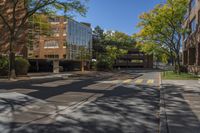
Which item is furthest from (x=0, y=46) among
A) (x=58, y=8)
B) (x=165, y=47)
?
(x=165, y=47)

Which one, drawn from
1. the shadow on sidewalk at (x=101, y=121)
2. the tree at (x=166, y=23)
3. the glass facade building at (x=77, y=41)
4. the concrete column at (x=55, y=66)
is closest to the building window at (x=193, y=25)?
the tree at (x=166, y=23)

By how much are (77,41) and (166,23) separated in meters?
35.4

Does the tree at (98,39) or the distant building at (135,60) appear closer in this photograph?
the tree at (98,39)

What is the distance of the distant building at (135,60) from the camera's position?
333 ft

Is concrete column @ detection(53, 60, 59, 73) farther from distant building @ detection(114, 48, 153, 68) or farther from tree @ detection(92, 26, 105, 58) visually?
distant building @ detection(114, 48, 153, 68)

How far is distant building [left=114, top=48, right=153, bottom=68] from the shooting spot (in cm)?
10144

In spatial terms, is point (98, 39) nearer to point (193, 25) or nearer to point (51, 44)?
point (51, 44)

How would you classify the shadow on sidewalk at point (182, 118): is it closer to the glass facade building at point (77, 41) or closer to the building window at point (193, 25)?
the building window at point (193, 25)

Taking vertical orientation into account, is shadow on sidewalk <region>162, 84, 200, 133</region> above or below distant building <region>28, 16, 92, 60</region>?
below

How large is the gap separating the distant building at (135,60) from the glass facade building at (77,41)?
2490 cm

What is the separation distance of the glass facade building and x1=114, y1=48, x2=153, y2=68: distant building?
24896mm

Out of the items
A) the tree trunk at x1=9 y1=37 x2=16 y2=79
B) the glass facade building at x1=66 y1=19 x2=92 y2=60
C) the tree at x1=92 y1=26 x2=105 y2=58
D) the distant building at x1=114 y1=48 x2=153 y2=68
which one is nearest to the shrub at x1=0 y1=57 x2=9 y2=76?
the tree trunk at x1=9 y1=37 x2=16 y2=79

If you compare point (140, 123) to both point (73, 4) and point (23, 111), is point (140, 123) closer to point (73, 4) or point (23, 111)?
point (23, 111)

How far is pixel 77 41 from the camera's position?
71.9 metres
